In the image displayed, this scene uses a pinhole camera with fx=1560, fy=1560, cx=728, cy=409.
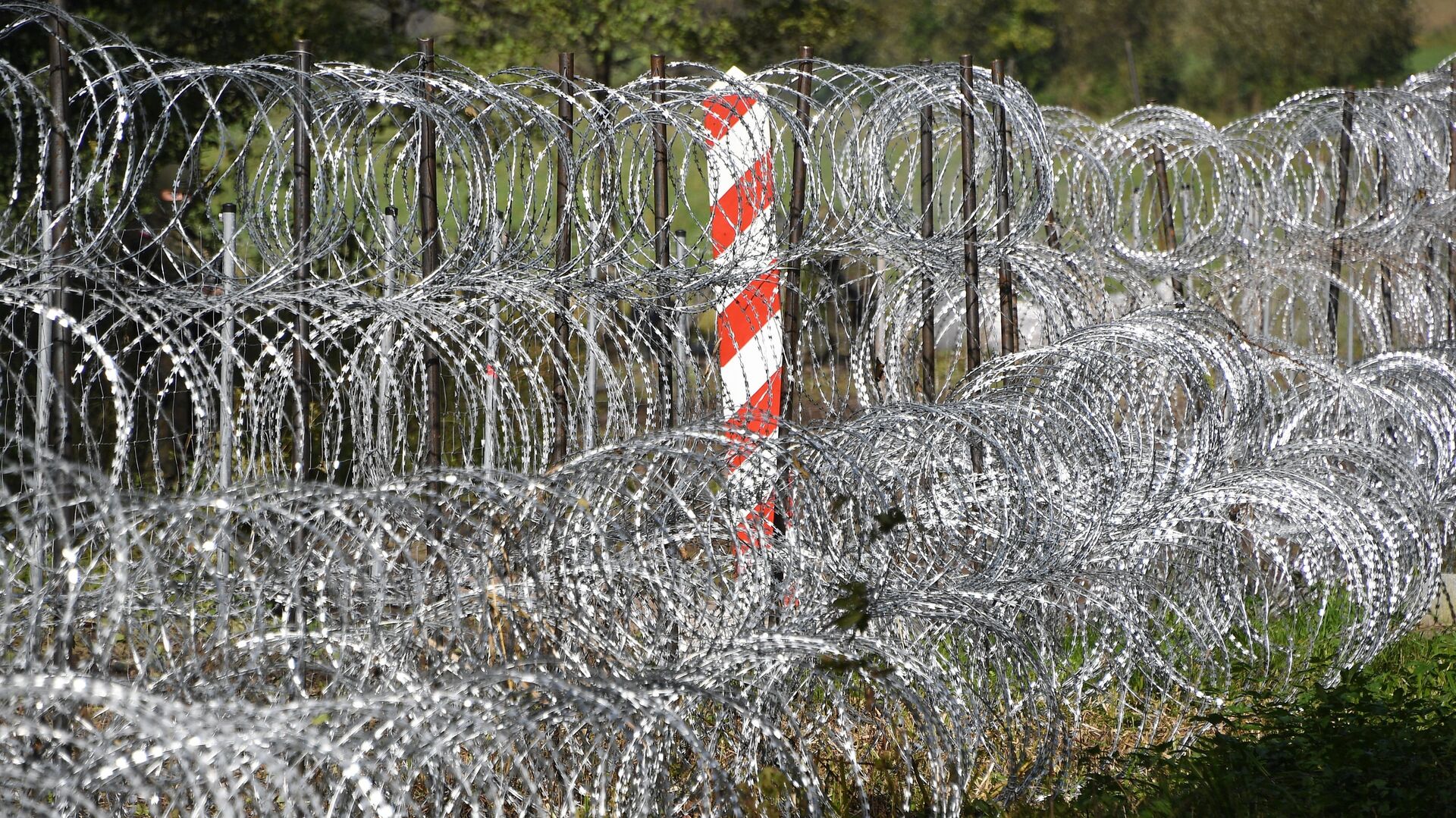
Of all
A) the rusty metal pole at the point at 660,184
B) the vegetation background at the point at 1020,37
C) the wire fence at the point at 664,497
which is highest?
the vegetation background at the point at 1020,37

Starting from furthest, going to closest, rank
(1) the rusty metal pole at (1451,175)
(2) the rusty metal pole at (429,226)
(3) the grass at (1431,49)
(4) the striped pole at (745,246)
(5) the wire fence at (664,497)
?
(3) the grass at (1431,49) < (1) the rusty metal pole at (1451,175) < (4) the striped pole at (745,246) < (2) the rusty metal pole at (429,226) < (5) the wire fence at (664,497)

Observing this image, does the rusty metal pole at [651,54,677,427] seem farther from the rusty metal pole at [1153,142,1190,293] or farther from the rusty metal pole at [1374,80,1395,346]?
the rusty metal pole at [1374,80,1395,346]

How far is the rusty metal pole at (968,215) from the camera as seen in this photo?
7.47 meters

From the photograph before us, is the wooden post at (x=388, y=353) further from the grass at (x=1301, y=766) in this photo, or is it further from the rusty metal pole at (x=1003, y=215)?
the rusty metal pole at (x=1003, y=215)

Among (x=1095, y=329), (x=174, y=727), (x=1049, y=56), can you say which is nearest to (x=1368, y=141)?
(x=1095, y=329)

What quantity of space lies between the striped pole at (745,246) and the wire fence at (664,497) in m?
0.03

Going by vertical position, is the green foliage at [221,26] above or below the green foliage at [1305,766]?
above

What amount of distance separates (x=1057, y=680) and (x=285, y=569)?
265 centimetres

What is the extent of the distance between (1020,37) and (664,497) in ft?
113

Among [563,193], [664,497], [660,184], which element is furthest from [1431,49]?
[664,497]

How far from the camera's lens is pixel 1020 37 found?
38.3 m

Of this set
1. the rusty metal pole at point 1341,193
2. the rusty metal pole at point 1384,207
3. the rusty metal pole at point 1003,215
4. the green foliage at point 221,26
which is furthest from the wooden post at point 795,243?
the green foliage at point 221,26

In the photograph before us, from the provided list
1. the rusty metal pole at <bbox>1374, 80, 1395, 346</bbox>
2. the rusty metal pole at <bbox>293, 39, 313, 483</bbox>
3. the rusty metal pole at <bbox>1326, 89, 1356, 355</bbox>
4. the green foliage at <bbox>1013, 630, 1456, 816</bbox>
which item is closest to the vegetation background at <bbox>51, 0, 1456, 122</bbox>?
the rusty metal pole at <bbox>1374, 80, 1395, 346</bbox>

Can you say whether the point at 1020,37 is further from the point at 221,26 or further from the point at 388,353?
the point at 388,353
